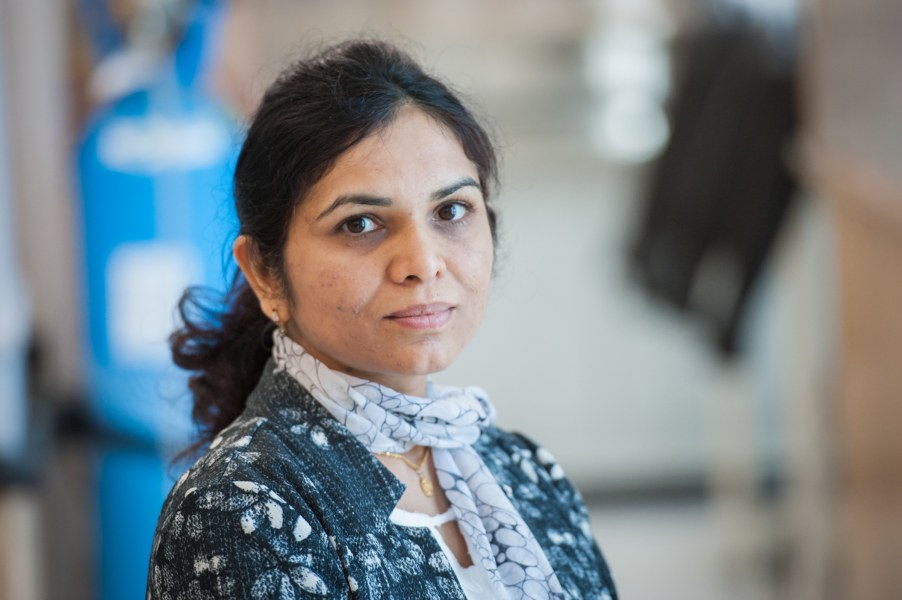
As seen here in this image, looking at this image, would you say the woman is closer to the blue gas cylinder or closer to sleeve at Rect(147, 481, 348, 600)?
sleeve at Rect(147, 481, 348, 600)

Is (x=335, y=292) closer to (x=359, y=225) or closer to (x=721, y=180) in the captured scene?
(x=359, y=225)

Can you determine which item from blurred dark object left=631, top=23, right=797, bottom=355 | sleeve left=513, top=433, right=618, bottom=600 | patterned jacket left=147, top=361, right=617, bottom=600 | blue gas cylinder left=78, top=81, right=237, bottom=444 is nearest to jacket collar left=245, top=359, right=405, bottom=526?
patterned jacket left=147, top=361, right=617, bottom=600

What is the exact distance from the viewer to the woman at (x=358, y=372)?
962mm

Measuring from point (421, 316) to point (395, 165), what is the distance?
0.12 meters

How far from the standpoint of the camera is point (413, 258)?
1014mm

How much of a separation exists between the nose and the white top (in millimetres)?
196

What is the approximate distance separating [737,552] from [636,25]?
2405 mm

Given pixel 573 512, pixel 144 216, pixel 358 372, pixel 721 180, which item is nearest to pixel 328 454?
pixel 358 372

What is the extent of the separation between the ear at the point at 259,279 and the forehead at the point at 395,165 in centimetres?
9

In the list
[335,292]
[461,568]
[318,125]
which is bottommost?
[461,568]

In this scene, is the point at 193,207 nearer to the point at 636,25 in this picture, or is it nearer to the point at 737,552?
the point at 737,552

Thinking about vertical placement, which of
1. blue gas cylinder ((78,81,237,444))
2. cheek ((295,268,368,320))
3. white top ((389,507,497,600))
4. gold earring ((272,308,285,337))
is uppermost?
blue gas cylinder ((78,81,237,444))

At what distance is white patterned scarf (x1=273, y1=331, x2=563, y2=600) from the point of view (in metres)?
1.07

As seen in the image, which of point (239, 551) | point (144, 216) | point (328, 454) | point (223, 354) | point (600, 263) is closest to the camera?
point (239, 551)
